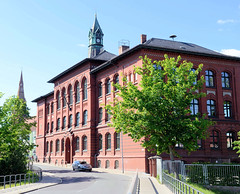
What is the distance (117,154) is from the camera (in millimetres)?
38094

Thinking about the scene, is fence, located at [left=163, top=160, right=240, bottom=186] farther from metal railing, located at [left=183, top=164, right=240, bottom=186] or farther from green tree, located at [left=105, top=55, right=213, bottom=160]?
green tree, located at [left=105, top=55, right=213, bottom=160]

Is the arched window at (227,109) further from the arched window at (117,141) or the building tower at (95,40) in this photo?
the building tower at (95,40)

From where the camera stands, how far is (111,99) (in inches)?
1586

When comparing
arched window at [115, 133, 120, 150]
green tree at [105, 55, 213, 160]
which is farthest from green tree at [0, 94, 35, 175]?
green tree at [105, 55, 213, 160]

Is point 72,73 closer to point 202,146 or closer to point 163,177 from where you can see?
point 202,146

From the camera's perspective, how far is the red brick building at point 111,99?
35312 mm

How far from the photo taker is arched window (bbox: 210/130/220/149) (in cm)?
3597

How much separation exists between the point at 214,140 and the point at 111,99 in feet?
45.4

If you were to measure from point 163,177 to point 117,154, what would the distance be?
1747 cm

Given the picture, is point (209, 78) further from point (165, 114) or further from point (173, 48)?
point (165, 114)

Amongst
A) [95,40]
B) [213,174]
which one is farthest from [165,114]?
[95,40]

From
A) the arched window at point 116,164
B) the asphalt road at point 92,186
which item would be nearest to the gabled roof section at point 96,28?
the arched window at point 116,164

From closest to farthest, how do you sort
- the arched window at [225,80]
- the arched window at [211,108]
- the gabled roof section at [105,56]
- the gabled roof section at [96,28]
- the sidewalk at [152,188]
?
the sidewalk at [152,188] < the arched window at [211,108] < the arched window at [225,80] < the gabled roof section at [105,56] < the gabled roof section at [96,28]

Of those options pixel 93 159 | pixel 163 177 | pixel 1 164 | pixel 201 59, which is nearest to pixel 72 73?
pixel 93 159
